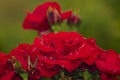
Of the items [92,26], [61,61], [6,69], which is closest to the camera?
[61,61]

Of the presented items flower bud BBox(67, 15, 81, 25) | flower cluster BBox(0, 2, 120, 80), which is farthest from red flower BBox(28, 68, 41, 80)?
flower bud BBox(67, 15, 81, 25)

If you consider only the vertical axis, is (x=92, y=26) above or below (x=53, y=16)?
below

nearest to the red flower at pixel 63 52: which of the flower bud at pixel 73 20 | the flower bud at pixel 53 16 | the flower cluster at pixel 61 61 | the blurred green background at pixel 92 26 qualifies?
the flower cluster at pixel 61 61

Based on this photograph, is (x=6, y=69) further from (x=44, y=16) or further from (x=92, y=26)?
(x=92, y=26)

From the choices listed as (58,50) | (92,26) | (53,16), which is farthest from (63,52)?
(92,26)

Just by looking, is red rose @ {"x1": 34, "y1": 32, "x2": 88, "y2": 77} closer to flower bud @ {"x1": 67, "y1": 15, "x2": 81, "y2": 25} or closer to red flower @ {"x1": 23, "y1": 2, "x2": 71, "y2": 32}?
red flower @ {"x1": 23, "y1": 2, "x2": 71, "y2": 32}

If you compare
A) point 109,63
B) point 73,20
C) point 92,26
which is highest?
point 109,63

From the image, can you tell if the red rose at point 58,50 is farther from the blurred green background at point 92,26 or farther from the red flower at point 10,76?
the blurred green background at point 92,26

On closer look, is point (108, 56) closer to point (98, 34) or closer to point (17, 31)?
point (98, 34)
